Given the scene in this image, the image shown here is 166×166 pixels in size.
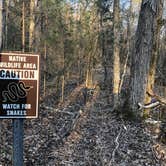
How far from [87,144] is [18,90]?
5974 millimetres

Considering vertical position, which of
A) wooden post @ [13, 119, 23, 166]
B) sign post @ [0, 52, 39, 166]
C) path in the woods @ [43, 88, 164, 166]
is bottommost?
path in the woods @ [43, 88, 164, 166]

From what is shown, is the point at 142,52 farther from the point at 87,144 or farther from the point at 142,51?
the point at 87,144

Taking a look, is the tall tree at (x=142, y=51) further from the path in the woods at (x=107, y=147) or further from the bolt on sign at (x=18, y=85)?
the bolt on sign at (x=18, y=85)

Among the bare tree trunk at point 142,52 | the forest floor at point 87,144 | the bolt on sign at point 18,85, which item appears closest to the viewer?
the bolt on sign at point 18,85

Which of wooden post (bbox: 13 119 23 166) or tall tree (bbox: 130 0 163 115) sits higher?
tall tree (bbox: 130 0 163 115)

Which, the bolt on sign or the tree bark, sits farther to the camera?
the tree bark

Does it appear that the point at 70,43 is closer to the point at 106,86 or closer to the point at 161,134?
A: the point at 106,86

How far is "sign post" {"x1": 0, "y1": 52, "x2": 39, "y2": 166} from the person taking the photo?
17.1 feet

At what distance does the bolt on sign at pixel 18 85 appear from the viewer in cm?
522

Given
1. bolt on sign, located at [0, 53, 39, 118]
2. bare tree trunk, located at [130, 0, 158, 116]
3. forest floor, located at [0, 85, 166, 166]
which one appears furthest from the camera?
bare tree trunk, located at [130, 0, 158, 116]

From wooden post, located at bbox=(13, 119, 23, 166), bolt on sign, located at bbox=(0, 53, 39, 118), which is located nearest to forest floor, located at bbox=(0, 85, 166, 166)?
wooden post, located at bbox=(13, 119, 23, 166)

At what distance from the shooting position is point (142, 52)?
13.1 meters

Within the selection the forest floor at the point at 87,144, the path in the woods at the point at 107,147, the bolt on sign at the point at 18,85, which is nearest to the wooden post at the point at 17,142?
the bolt on sign at the point at 18,85

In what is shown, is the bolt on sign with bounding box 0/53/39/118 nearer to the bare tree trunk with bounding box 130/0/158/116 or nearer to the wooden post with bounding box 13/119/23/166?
the wooden post with bounding box 13/119/23/166
